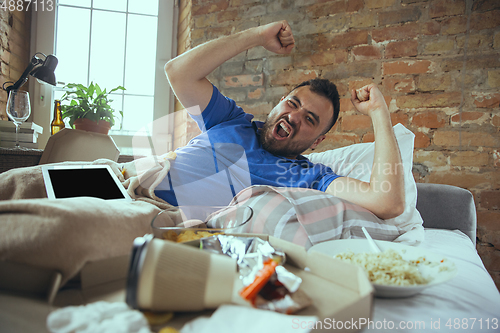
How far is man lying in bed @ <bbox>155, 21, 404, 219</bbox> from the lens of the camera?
2.97 feet

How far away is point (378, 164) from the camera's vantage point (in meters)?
0.91

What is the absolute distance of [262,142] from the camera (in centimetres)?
120

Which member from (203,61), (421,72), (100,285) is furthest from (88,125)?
(421,72)

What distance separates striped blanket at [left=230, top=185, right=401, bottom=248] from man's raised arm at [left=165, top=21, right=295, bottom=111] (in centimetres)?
57

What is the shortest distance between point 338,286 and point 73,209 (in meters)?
0.35

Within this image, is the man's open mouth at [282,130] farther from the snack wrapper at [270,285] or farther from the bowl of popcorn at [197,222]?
the snack wrapper at [270,285]

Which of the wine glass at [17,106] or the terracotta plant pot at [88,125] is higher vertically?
the wine glass at [17,106]

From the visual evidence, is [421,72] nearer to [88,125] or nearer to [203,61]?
[203,61]

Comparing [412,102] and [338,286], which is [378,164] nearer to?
[338,286]

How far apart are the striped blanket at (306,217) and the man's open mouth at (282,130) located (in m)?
0.45

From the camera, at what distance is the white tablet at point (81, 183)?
64 centimetres

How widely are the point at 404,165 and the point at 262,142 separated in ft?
1.82

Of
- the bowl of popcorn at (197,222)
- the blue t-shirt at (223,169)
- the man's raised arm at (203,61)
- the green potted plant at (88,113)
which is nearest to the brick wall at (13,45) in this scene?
the green potted plant at (88,113)

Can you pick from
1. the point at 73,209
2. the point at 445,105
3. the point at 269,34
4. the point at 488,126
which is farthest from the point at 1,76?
the point at 488,126
